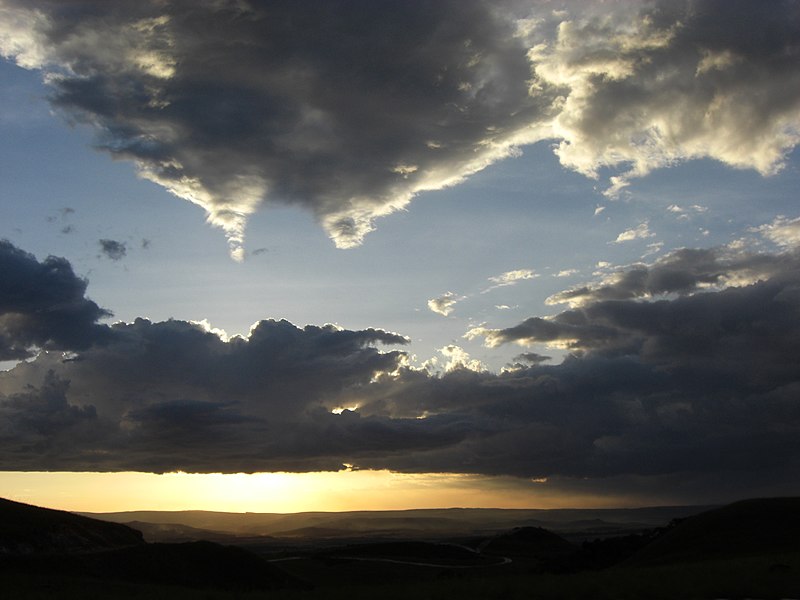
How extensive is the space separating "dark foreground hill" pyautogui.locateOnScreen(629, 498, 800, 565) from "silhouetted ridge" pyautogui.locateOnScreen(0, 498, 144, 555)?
203 feet

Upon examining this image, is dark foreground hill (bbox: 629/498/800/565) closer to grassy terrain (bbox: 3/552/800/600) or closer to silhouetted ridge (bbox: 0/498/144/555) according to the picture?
grassy terrain (bbox: 3/552/800/600)

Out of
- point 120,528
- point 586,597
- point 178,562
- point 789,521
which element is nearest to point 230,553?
point 178,562

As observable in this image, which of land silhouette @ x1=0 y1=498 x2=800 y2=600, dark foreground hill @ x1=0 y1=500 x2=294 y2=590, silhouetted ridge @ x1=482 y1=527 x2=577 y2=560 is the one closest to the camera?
land silhouette @ x1=0 y1=498 x2=800 y2=600

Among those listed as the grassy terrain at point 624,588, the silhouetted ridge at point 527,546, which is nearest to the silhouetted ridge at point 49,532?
the grassy terrain at point 624,588

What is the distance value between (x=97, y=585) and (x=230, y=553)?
81.4ft

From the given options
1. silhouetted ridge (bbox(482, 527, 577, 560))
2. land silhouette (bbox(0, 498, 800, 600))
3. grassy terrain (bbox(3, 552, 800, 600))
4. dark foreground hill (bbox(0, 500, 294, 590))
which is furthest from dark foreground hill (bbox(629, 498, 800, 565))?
silhouetted ridge (bbox(482, 527, 577, 560))

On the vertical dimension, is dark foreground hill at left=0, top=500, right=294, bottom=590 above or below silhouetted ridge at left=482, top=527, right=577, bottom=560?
above

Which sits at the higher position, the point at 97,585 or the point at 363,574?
the point at 97,585

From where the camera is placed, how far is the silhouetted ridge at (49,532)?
7650 cm

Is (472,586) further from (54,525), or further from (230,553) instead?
(54,525)

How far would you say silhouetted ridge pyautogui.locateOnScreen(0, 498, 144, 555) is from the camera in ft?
251

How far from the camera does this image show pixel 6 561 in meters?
64.6

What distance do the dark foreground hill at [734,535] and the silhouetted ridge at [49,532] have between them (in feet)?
203

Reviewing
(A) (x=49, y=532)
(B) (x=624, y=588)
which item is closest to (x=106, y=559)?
(A) (x=49, y=532)
